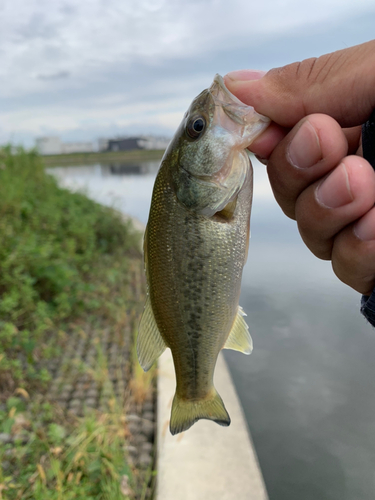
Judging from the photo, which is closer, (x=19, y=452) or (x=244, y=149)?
(x=244, y=149)

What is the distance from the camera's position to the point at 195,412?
5.33 ft

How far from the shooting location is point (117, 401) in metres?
4.03

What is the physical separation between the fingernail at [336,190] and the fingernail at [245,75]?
55 cm

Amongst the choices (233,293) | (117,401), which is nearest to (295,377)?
(117,401)

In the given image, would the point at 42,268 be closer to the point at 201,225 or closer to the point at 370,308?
the point at 201,225

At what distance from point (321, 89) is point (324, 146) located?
0.86ft

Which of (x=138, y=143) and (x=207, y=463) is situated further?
(x=138, y=143)

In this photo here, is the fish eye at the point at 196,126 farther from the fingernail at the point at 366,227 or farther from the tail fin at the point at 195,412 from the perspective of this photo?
the tail fin at the point at 195,412

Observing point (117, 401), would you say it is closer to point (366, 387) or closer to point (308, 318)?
point (366, 387)

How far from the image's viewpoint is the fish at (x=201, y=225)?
1493 millimetres

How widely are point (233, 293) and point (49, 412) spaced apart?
306 centimetres

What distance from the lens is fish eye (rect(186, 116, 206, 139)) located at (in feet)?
4.95

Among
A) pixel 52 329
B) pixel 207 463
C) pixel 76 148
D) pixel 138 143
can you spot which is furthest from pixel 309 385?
pixel 76 148

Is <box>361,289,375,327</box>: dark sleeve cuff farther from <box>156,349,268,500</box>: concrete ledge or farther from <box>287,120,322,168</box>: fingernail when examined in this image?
<box>156,349,268,500</box>: concrete ledge
